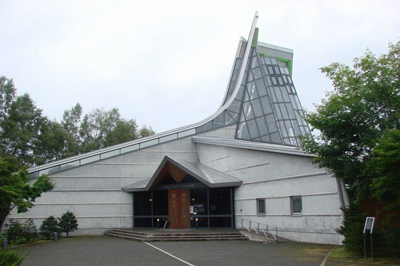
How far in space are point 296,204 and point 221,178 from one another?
20.3 ft

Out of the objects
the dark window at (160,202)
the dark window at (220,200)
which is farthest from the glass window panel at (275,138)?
the dark window at (160,202)

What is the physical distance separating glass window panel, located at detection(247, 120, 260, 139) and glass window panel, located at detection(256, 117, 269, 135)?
282 millimetres

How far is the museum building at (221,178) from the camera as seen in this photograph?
22.1m

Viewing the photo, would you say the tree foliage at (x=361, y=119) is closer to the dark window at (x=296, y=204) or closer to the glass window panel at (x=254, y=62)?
the dark window at (x=296, y=204)

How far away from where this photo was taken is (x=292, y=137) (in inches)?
1350

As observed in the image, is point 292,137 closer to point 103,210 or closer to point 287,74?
point 287,74

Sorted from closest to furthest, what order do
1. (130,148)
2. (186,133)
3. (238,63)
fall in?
(130,148)
(186,133)
(238,63)

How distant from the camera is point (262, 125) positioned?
34.2 m

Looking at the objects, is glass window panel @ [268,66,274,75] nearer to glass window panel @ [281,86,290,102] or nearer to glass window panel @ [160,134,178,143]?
glass window panel @ [281,86,290,102]

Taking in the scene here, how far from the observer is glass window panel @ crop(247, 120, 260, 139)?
34000mm

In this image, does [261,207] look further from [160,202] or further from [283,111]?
[283,111]

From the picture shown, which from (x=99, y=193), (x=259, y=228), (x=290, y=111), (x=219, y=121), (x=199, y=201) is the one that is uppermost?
(x=290, y=111)

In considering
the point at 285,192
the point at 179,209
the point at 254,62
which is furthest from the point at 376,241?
the point at 254,62

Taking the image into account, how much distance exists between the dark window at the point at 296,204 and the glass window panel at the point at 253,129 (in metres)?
11.6
